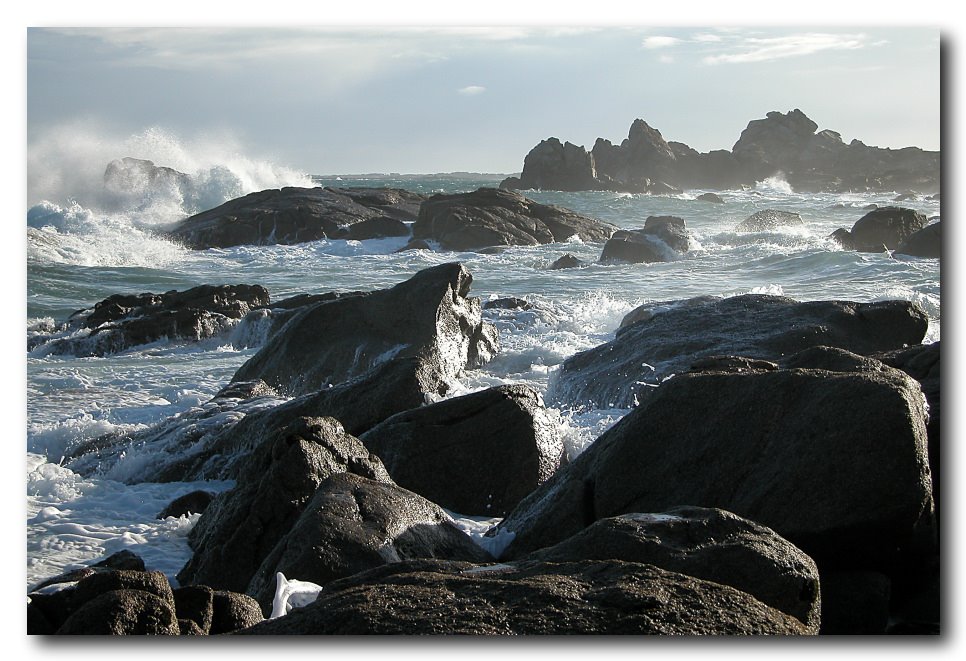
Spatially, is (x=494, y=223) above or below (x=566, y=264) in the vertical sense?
above

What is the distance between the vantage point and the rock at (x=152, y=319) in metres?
13.1

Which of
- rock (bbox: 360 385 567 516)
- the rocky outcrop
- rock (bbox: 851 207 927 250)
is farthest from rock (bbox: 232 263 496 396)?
the rocky outcrop

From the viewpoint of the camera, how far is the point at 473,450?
5.48m

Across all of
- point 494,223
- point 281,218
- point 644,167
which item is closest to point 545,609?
point 494,223

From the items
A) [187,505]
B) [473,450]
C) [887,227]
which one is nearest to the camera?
[473,450]

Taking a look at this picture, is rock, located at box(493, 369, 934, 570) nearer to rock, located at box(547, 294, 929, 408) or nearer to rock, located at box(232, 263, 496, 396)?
rock, located at box(547, 294, 929, 408)

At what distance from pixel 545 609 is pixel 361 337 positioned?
6.85 meters

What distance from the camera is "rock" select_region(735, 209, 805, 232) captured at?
32000 millimetres

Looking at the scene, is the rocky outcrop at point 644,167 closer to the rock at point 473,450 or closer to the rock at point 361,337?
the rock at point 361,337

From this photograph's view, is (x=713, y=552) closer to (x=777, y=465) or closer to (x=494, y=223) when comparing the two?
(x=777, y=465)

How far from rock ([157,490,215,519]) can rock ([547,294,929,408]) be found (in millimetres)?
3075

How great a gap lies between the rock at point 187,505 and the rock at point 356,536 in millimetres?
1799

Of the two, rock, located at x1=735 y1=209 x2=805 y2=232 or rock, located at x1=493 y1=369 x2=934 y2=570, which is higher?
rock, located at x1=735 y1=209 x2=805 y2=232

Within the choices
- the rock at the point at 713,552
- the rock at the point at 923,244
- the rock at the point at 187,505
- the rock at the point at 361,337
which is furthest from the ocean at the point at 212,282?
the rock at the point at 713,552
